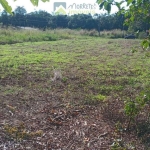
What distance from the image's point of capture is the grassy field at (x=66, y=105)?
2494mm

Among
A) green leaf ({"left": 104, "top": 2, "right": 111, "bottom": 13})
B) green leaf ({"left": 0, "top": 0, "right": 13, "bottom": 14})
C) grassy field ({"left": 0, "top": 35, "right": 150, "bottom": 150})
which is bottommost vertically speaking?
grassy field ({"left": 0, "top": 35, "right": 150, "bottom": 150})

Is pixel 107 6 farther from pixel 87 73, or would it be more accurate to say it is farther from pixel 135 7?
pixel 87 73

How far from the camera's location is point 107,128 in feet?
9.15

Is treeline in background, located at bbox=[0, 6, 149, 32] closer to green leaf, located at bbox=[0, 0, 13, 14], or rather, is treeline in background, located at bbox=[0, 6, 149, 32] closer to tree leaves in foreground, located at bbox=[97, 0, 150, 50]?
tree leaves in foreground, located at bbox=[97, 0, 150, 50]

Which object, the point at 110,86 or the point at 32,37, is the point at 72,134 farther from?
the point at 32,37

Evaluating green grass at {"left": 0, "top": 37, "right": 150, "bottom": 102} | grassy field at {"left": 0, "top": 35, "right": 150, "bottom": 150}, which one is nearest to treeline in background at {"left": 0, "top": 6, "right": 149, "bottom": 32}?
green grass at {"left": 0, "top": 37, "right": 150, "bottom": 102}

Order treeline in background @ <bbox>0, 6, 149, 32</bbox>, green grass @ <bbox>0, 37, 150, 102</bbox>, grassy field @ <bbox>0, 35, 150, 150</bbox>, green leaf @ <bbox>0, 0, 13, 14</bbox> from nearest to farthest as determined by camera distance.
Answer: green leaf @ <bbox>0, 0, 13, 14</bbox> → grassy field @ <bbox>0, 35, 150, 150</bbox> → green grass @ <bbox>0, 37, 150, 102</bbox> → treeline in background @ <bbox>0, 6, 149, 32</bbox>

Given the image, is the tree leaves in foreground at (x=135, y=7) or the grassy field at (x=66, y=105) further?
the grassy field at (x=66, y=105)

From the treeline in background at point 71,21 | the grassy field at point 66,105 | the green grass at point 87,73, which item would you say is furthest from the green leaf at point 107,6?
the treeline in background at point 71,21

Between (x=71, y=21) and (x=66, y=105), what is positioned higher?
(x=71, y=21)

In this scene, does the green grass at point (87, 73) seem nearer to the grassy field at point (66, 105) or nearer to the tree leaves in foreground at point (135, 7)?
the grassy field at point (66, 105)

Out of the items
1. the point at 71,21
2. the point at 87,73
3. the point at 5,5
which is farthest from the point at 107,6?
the point at 71,21

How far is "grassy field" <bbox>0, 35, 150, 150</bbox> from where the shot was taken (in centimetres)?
249

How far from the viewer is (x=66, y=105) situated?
350 cm
